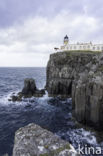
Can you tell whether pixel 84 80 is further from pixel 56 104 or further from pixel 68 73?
pixel 68 73

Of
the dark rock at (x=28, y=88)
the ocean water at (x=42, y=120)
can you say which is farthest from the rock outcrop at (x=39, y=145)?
the dark rock at (x=28, y=88)

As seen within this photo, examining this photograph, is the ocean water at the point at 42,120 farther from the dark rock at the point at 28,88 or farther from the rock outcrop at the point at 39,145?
the rock outcrop at the point at 39,145

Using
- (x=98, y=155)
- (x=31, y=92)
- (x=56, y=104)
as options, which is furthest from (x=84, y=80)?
(x=31, y=92)

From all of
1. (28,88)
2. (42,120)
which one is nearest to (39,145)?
(42,120)

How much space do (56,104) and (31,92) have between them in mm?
9925

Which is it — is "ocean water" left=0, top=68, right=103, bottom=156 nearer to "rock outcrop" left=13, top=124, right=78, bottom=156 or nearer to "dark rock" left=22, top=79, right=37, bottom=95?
"dark rock" left=22, top=79, right=37, bottom=95

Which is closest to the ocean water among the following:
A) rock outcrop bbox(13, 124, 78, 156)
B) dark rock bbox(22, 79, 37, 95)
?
dark rock bbox(22, 79, 37, 95)

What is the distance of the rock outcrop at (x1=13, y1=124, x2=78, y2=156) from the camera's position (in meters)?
3.00

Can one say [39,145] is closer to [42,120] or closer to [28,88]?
[42,120]

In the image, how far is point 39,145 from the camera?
10.8 ft

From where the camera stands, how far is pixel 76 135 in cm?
1441

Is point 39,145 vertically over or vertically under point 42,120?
over

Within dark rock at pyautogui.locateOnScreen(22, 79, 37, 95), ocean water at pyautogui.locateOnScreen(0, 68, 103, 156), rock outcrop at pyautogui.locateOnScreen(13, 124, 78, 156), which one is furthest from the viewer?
dark rock at pyautogui.locateOnScreen(22, 79, 37, 95)

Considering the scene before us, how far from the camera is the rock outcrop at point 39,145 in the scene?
9.86ft
